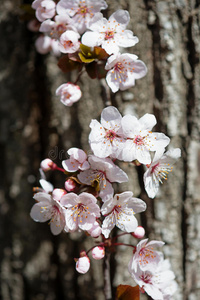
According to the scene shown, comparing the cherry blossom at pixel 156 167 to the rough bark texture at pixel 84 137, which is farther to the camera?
the rough bark texture at pixel 84 137

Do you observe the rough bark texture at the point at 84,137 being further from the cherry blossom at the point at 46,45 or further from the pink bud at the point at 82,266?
the pink bud at the point at 82,266

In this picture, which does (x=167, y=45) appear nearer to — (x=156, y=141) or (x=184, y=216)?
(x=156, y=141)

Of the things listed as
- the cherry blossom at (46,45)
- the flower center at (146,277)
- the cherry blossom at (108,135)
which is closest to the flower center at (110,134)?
the cherry blossom at (108,135)

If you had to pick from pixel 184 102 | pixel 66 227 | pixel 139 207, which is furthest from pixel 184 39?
pixel 66 227

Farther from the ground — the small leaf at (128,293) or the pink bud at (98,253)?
the pink bud at (98,253)

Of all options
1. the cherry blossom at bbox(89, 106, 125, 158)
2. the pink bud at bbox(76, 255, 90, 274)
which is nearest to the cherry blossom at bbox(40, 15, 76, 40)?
the cherry blossom at bbox(89, 106, 125, 158)

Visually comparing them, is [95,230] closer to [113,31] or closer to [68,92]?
[68,92]
